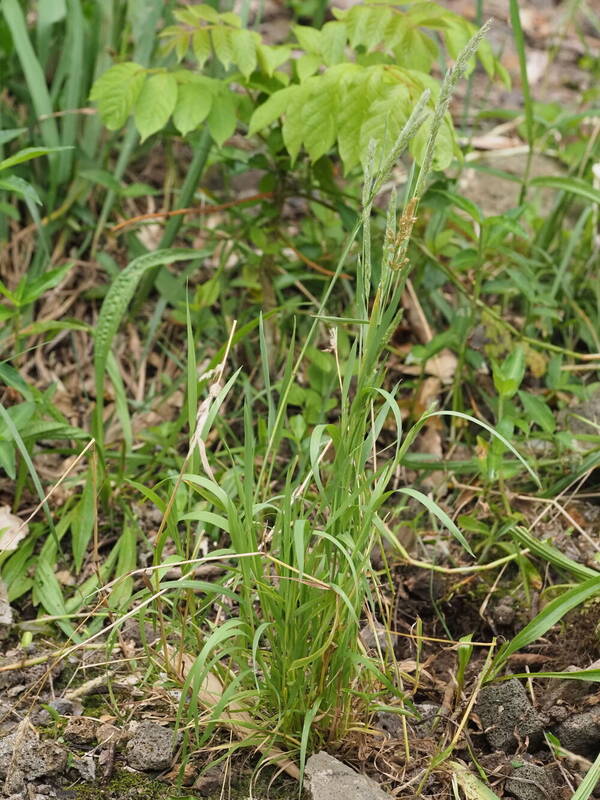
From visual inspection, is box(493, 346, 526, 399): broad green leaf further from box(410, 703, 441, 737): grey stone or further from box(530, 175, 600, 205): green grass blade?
box(410, 703, 441, 737): grey stone

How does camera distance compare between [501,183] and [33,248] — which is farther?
[501,183]

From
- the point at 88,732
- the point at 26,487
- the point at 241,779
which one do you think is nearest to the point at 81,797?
the point at 88,732

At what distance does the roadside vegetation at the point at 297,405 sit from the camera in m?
1.43

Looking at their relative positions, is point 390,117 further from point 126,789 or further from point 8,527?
point 126,789

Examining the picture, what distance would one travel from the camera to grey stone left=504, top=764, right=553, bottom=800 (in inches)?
59.1

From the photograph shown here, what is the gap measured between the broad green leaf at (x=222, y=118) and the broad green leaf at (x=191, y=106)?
44 millimetres

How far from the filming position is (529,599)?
1.85m

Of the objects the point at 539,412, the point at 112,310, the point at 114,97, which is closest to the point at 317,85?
the point at 114,97

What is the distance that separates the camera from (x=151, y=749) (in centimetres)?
150

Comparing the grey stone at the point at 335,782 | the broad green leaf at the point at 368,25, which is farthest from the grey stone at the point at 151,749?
the broad green leaf at the point at 368,25

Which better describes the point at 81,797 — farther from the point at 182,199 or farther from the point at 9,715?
the point at 182,199

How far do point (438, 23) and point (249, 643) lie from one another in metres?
1.43

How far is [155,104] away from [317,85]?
1.24ft

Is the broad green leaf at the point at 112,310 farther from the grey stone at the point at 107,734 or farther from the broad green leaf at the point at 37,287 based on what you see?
the grey stone at the point at 107,734
